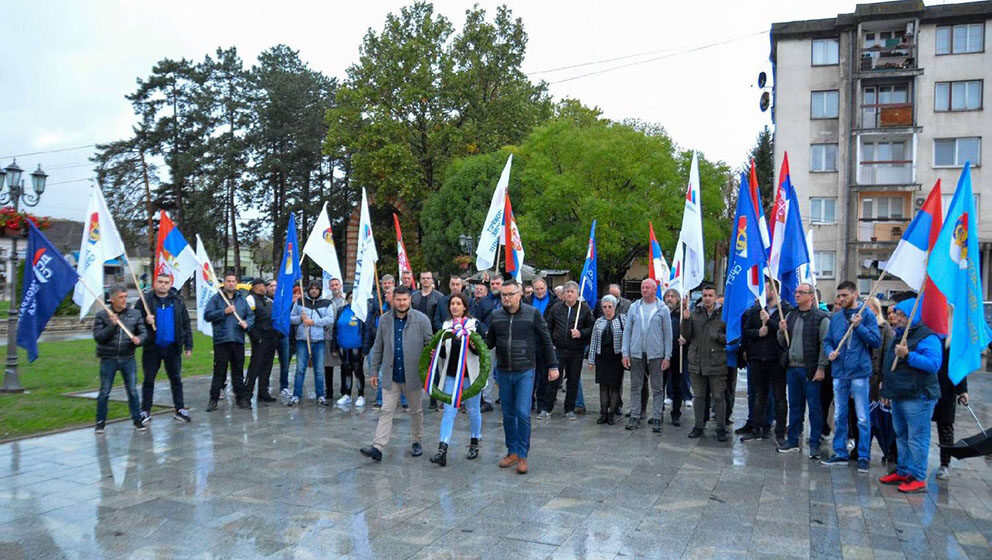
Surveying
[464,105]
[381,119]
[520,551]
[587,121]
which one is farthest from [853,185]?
[520,551]

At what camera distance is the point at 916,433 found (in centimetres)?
676

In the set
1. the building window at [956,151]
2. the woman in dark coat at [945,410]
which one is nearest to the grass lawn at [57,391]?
the woman in dark coat at [945,410]

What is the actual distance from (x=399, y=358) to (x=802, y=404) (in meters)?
4.87

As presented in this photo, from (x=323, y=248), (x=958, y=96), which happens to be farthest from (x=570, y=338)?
(x=958, y=96)

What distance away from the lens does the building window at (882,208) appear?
123ft

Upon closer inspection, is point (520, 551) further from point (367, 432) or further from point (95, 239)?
point (95, 239)

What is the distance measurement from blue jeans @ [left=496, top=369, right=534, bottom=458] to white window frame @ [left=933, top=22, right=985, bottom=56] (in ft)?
127

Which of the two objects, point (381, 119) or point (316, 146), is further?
point (316, 146)

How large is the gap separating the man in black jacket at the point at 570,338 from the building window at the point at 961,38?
3570 cm

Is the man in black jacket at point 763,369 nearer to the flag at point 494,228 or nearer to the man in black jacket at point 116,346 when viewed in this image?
the flag at point 494,228

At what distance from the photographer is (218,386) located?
34.7 feet

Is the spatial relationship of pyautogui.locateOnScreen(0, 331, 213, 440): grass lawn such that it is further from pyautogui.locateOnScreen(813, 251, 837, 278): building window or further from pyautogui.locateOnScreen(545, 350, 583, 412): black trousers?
pyautogui.locateOnScreen(813, 251, 837, 278): building window

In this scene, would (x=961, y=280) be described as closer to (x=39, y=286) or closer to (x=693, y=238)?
(x=693, y=238)

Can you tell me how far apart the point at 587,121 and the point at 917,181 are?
1914 centimetres
